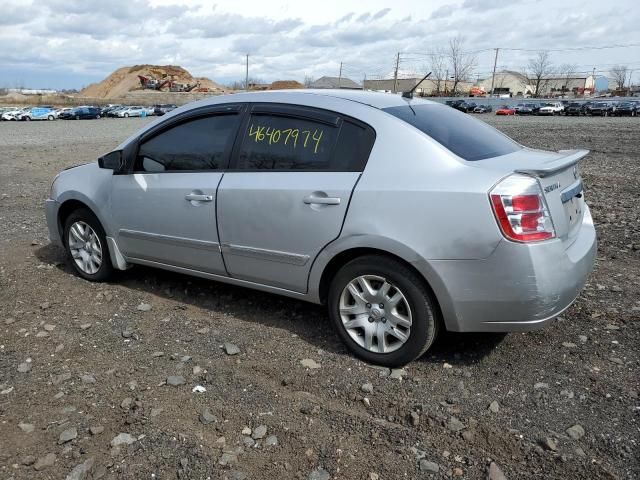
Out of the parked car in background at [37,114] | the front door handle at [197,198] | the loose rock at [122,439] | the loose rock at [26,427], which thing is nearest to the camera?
the loose rock at [122,439]

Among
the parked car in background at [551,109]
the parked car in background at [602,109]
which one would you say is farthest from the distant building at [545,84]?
the parked car in background at [602,109]

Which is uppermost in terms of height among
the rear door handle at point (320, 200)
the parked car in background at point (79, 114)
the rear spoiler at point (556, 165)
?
the rear spoiler at point (556, 165)

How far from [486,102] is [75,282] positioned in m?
73.1

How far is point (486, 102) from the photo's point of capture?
72.2m

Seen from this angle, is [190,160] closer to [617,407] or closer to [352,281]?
[352,281]

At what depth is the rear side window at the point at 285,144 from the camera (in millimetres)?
3748

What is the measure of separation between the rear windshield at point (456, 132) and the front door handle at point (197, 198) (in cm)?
143

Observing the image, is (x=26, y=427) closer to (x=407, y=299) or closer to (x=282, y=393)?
(x=282, y=393)

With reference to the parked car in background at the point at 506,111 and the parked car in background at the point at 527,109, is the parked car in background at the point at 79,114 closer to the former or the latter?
the parked car in background at the point at 506,111

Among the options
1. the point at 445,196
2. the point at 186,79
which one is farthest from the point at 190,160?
the point at 186,79

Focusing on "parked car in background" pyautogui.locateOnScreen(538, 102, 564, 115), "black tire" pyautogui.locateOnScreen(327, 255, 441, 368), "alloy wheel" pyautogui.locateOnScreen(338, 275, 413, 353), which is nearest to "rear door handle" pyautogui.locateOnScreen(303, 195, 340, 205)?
"black tire" pyautogui.locateOnScreen(327, 255, 441, 368)

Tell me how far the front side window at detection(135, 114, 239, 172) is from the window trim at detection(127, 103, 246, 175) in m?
0.02

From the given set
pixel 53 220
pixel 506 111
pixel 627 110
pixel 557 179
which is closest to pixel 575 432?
pixel 557 179

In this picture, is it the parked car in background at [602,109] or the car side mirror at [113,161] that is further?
the parked car in background at [602,109]
